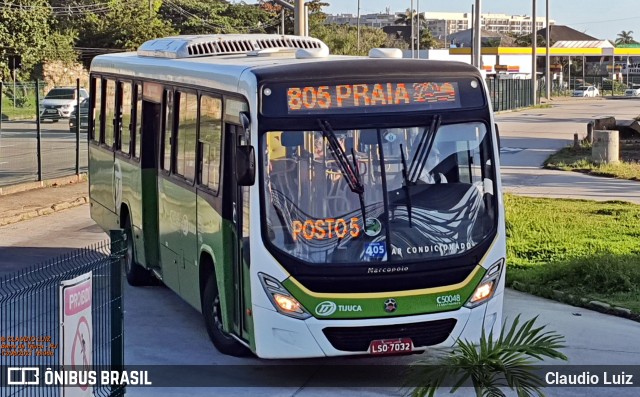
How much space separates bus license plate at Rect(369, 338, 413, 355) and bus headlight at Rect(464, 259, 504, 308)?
71 centimetres

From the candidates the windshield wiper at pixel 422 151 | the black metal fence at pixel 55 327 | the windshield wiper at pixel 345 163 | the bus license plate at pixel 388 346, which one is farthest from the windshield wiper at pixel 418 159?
the black metal fence at pixel 55 327

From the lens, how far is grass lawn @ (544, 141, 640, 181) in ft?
102

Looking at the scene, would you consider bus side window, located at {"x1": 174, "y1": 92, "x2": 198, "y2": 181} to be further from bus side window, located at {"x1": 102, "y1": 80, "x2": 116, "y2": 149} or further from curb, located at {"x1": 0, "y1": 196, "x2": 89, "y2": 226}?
curb, located at {"x1": 0, "y1": 196, "x2": 89, "y2": 226}

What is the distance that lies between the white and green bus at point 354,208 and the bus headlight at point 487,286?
0.7 inches

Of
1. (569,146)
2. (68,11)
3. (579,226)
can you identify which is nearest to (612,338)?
(579,226)

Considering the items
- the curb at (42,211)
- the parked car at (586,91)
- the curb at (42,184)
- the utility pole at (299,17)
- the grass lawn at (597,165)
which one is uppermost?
the parked car at (586,91)

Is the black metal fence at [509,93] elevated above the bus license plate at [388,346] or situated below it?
above

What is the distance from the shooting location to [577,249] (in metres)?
17.1

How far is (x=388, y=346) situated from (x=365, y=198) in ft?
4.18

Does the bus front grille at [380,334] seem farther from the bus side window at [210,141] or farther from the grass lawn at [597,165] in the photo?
the grass lawn at [597,165]

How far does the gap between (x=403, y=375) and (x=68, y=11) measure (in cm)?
7046

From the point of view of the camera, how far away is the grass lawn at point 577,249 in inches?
572

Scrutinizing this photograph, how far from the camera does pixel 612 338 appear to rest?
12.1 meters

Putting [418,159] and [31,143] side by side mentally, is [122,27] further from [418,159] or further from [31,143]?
[418,159]
